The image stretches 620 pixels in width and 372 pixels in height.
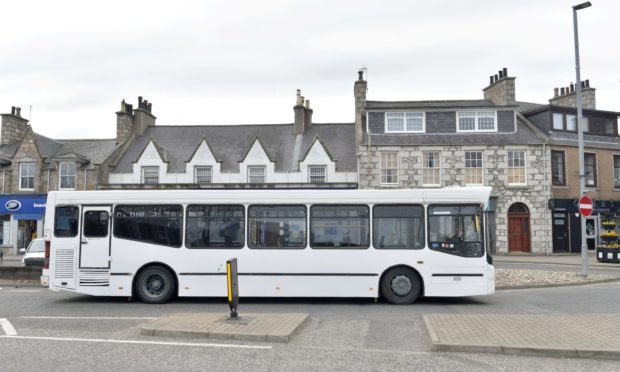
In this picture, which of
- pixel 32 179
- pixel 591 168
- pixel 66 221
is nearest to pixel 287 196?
pixel 66 221

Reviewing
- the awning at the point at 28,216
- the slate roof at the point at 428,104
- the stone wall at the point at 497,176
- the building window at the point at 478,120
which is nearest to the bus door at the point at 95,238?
the stone wall at the point at 497,176

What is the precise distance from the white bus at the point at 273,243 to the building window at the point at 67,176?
24.1m

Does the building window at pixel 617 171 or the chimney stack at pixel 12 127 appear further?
the chimney stack at pixel 12 127

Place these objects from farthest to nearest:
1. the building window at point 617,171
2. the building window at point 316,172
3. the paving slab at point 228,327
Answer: the building window at point 617,171, the building window at point 316,172, the paving slab at point 228,327

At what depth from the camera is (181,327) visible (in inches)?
326

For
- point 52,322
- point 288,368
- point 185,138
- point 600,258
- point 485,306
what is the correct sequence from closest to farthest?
point 288,368, point 52,322, point 485,306, point 600,258, point 185,138

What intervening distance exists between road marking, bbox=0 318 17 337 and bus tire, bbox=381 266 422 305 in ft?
24.5

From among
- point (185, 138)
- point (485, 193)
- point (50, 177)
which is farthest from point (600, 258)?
point (50, 177)

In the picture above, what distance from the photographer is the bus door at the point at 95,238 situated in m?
12.4

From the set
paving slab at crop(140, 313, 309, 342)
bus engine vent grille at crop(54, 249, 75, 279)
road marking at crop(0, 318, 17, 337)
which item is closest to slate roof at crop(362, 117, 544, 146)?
bus engine vent grille at crop(54, 249, 75, 279)

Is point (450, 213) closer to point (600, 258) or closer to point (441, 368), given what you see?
point (441, 368)

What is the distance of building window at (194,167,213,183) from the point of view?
3350 cm

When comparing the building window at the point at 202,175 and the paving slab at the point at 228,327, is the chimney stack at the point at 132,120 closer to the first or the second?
the building window at the point at 202,175

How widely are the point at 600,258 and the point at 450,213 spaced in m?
17.9
